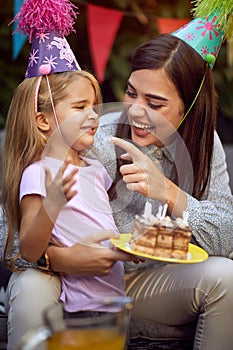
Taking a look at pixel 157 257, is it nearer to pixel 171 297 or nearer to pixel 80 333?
pixel 171 297

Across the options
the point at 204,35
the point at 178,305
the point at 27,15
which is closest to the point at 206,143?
the point at 204,35

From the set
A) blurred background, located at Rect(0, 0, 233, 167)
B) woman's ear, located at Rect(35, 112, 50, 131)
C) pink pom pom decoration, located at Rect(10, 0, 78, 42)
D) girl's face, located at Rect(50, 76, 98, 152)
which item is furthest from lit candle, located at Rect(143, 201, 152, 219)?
blurred background, located at Rect(0, 0, 233, 167)

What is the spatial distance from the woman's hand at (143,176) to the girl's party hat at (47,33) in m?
0.25

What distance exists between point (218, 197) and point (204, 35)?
1.45 feet

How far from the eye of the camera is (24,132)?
6.15 ft

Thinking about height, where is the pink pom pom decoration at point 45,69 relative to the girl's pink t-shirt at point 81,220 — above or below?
above

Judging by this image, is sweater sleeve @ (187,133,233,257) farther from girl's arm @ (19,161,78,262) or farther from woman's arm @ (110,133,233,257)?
girl's arm @ (19,161,78,262)

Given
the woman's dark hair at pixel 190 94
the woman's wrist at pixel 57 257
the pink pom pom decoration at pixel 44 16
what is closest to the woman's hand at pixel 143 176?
the woman's dark hair at pixel 190 94

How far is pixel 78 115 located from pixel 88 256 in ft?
1.06

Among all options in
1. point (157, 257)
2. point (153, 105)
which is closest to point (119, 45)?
point (153, 105)

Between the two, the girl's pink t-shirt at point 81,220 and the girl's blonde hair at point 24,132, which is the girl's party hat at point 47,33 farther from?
the girl's pink t-shirt at point 81,220

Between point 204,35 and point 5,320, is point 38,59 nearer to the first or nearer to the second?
point 204,35

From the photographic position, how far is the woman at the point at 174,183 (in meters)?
1.87

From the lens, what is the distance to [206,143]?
2150 mm
